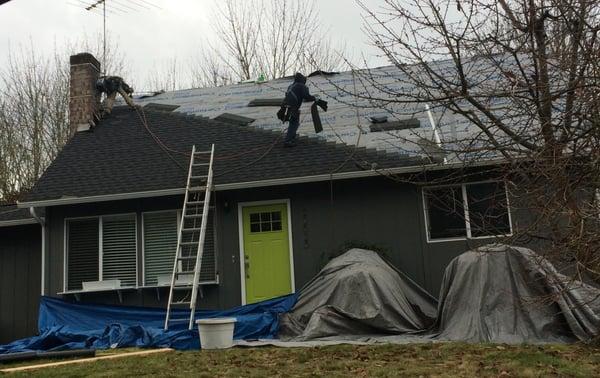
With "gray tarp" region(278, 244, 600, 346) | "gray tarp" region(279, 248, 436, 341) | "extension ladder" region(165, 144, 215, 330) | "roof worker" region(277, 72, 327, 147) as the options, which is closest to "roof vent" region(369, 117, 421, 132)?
"roof worker" region(277, 72, 327, 147)

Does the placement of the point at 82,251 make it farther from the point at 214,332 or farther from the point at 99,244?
the point at 214,332

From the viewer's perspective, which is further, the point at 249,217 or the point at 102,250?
the point at 102,250

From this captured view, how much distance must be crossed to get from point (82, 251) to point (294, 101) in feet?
16.0

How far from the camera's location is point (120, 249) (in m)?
11.8

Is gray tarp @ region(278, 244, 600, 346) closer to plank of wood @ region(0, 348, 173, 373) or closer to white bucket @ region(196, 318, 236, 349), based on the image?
white bucket @ region(196, 318, 236, 349)

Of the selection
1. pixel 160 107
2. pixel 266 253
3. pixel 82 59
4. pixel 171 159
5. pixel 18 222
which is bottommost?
pixel 266 253

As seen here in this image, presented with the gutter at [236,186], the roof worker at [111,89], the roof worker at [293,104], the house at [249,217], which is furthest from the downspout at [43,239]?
the roof worker at [293,104]

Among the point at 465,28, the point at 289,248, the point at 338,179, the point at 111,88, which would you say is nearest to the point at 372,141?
the point at 338,179

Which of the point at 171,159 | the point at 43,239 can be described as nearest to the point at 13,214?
the point at 43,239

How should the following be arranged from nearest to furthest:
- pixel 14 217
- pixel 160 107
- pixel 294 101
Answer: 1. pixel 294 101
2. pixel 14 217
3. pixel 160 107

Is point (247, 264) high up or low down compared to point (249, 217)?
down

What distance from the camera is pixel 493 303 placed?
848 cm

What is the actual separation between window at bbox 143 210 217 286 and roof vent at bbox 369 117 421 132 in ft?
11.3

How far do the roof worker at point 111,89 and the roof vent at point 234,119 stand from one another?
2.32 metres
